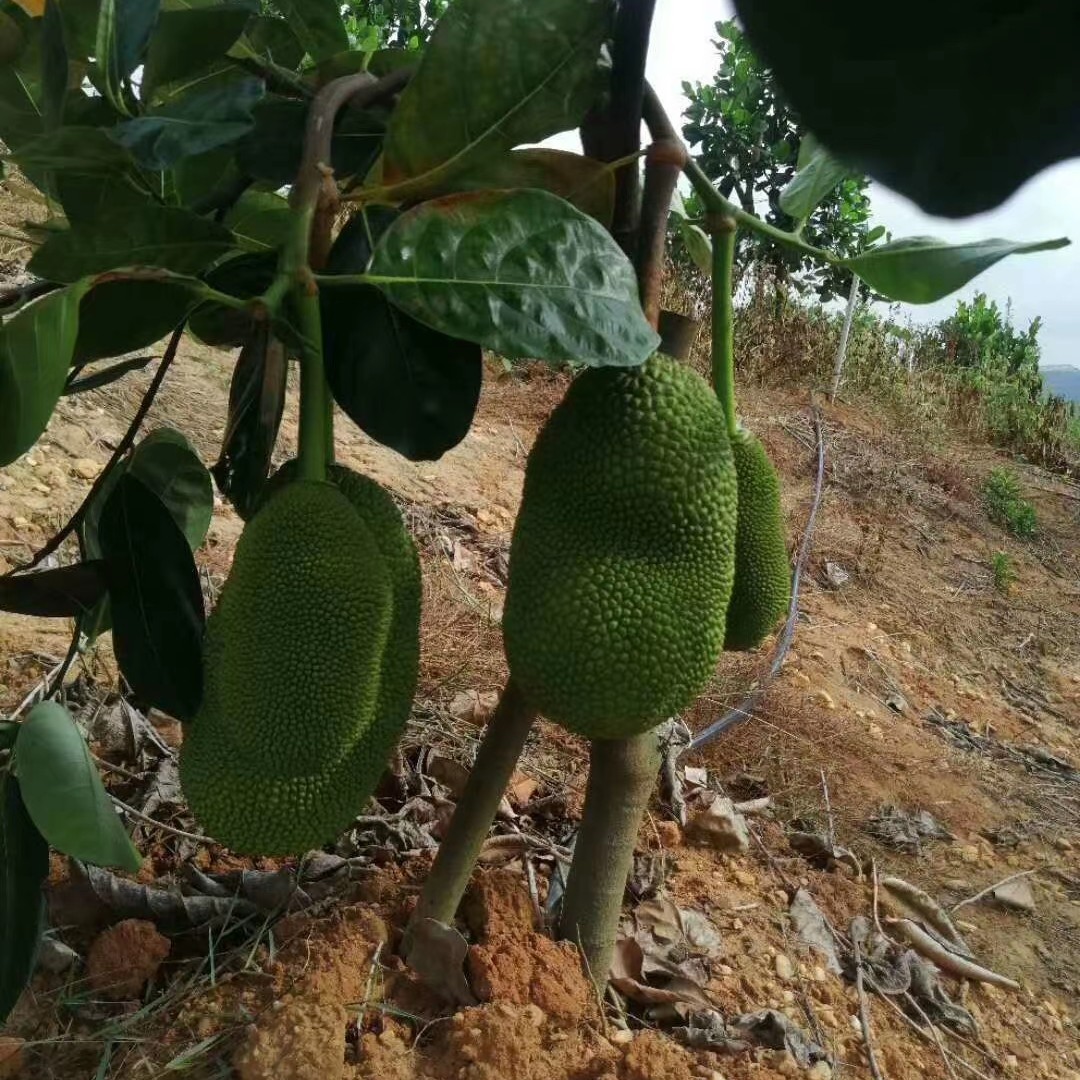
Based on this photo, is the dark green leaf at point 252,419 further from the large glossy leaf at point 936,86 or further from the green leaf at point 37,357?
the large glossy leaf at point 936,86

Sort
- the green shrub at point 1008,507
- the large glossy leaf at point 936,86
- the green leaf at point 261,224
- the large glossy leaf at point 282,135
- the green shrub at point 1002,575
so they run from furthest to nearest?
the green shrub at point 1008,507, the green shrub at point 1002,575, the green leaf at point 261,224, the large glossy leaf at point 282,135, the large glossy leaf at point 936,86

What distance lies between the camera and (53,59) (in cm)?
58

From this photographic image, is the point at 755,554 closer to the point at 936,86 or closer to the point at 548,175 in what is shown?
the point at 548,175

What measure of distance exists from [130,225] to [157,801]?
2.45ft

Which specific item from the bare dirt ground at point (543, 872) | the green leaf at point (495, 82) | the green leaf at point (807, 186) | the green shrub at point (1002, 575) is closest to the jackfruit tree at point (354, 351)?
the green leaf at point (495, 82)

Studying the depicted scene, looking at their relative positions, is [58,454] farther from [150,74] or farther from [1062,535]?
[1062,535]

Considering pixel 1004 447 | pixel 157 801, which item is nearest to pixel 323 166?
pixel 157 801

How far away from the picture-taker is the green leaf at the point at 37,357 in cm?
51

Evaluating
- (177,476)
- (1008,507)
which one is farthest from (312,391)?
(1008,507)

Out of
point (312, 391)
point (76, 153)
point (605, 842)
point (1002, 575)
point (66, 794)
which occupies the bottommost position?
point (1002, 575)

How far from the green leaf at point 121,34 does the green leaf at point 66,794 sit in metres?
0.40

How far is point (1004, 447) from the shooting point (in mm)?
Result: 5754

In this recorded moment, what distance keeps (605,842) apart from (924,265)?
0.53 m

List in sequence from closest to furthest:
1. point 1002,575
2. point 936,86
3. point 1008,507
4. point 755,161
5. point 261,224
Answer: point 936,86 → point 261,224 → point 1002,575 → point 1008,507 → point 755,161
